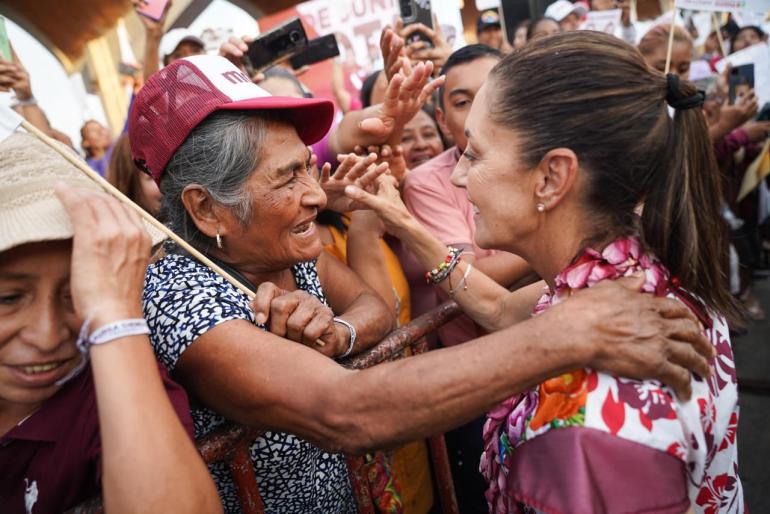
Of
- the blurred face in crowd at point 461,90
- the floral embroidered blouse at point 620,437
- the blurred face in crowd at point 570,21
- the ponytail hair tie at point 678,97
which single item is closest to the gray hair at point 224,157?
the floral embroidered blouse at point 620,437

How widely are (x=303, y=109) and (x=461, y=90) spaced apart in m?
1.34

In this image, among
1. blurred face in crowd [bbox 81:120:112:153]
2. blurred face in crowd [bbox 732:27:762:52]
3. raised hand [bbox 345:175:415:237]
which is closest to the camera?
raised hand [bbox 345:175:415:237]

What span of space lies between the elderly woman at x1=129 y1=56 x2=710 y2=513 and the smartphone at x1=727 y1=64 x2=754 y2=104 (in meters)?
4.01

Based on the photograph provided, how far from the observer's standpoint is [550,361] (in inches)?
45.2

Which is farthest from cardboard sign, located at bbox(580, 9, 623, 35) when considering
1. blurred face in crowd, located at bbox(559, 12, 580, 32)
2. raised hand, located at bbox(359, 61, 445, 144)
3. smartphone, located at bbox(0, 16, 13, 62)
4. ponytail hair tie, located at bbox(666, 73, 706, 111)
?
smartphone, located at bbox(0, 16, 13, 62)

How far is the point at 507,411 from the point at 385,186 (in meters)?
1.20

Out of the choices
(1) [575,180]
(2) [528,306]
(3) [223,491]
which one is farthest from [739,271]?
(3) [223,491]

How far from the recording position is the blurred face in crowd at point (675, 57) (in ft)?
13.8

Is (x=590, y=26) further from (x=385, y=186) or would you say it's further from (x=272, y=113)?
(x=272, y=113)

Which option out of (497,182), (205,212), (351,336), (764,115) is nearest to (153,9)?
(205,212)

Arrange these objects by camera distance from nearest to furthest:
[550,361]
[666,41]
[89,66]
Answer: [550,361] < [666,41] < [89,66]

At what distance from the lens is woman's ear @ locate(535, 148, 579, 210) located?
1357mm

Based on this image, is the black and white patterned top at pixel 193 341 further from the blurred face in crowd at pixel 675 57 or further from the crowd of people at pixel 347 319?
the blurred face in crowd at pixel 675 57

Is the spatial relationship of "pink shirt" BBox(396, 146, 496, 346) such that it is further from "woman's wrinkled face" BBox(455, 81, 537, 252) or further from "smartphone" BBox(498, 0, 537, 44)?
"smartphone" BBox(498, 0, 537, 44)
